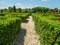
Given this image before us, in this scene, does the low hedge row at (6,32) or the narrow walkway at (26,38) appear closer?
the low hedge row at (6,32)

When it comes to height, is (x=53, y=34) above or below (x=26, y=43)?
above

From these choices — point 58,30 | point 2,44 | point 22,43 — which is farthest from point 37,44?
point 58,30

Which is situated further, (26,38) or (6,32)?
(26,38)

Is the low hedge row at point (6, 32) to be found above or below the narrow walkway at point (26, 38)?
above

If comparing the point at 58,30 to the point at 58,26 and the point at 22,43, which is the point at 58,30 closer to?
the point at 58,26

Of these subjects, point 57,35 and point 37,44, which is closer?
point 57,35

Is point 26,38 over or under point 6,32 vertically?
under

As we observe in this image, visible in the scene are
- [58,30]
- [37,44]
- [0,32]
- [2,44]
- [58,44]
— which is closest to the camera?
[58,44]

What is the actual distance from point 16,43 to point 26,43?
2.05 ft

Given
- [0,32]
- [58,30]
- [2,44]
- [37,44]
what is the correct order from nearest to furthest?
A: [58,30]
[0,32]
[2,44]
[37,44]

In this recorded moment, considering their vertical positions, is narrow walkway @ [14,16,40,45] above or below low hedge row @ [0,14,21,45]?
below

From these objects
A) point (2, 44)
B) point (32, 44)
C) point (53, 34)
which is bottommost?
point (32, 44)

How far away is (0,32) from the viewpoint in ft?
19.8

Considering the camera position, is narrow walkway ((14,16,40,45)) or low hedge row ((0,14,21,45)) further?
narrow walkway ((14,16,40,45))
